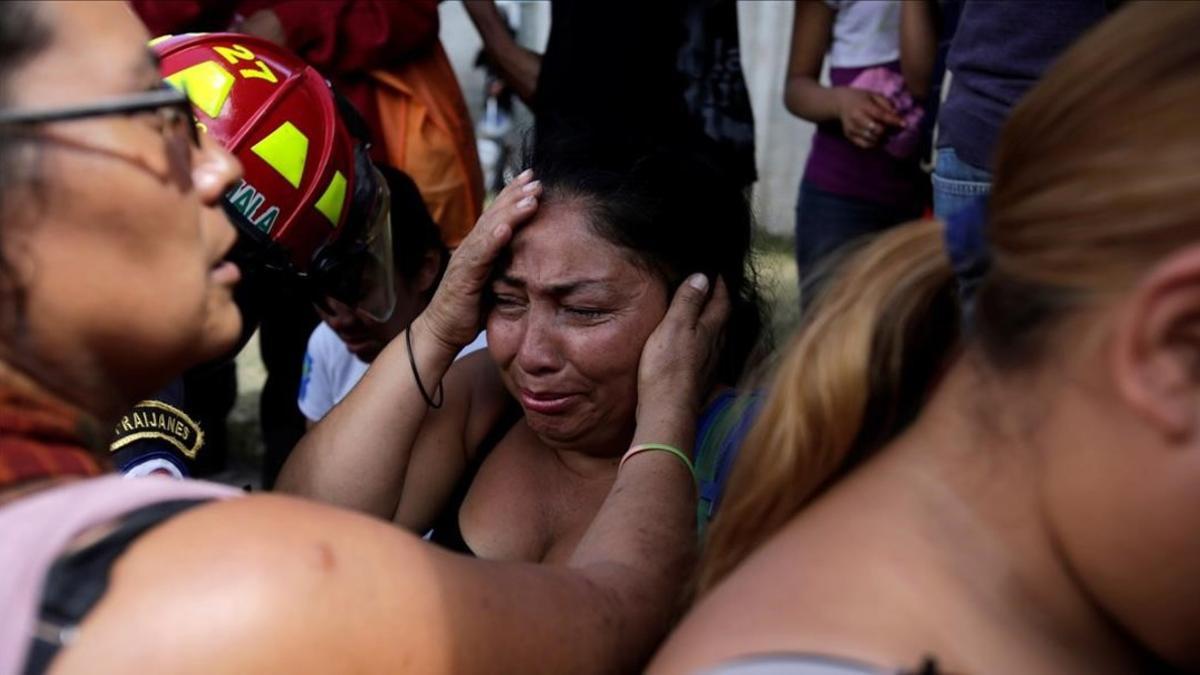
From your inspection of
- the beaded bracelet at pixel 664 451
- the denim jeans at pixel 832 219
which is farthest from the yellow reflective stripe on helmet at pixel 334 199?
the denim jeans at pixel 832 219

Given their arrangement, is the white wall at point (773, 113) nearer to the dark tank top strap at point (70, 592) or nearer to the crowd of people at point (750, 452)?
the crowd of people at point (750, 452)

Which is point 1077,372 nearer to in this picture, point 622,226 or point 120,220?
point 120,220

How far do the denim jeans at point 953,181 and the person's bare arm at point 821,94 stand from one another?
0.80 meters

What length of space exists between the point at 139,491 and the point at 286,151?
65.2 inches

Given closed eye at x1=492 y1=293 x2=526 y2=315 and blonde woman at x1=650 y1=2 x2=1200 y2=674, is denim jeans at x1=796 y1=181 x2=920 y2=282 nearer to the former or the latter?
closed eye at x1=492 y1=293 x2=526 y2=315

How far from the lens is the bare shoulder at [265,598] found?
3.66 feet

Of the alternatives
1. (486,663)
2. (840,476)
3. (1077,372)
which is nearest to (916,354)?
(840,476)

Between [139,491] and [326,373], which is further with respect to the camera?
[326,373]

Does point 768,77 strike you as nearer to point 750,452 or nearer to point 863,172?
point 863,172

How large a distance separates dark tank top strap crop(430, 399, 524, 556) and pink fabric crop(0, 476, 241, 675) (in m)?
1.42

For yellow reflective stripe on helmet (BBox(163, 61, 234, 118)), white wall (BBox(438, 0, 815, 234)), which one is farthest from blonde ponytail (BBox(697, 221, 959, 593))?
white wall (BBox(438, 0, 815, 234))

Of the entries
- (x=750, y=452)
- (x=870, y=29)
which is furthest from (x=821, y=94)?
(x=750, y=452)

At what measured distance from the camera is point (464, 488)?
8.78ft

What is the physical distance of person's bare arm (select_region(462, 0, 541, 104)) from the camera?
14.7ft
